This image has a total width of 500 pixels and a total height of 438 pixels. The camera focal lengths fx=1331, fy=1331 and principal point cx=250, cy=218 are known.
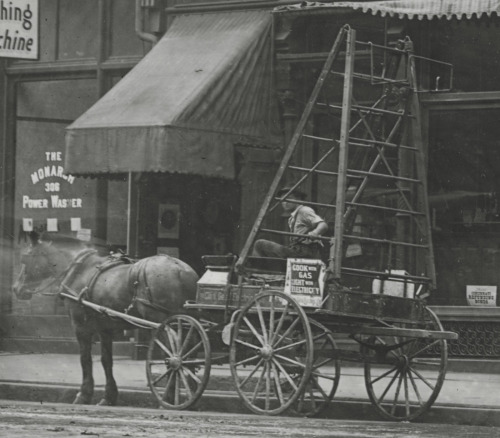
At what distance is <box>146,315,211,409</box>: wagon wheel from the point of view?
12.4m

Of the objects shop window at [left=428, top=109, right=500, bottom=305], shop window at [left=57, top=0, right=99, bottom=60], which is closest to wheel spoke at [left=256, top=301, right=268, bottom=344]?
shop window at [left=428, top=109, right=500, bottom=305]

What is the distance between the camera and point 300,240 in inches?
500

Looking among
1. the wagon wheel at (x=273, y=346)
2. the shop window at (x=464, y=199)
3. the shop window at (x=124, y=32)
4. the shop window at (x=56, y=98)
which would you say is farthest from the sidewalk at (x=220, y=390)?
the shop window at (x=124, y=32)

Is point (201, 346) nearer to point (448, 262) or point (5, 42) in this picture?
point (448, 262)

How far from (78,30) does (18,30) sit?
3.88 ft

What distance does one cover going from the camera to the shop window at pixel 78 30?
18375 millimetres

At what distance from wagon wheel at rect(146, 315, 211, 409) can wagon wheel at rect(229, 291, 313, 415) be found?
41 cm

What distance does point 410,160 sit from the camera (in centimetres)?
1596

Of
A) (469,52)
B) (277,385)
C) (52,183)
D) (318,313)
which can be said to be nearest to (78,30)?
(52,183)

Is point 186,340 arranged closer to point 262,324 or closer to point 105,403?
point 262,324

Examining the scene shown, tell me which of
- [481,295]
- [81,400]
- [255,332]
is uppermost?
[481,295]

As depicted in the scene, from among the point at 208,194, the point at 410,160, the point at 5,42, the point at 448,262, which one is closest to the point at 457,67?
the point at 410,160

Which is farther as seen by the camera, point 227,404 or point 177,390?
point 227,404

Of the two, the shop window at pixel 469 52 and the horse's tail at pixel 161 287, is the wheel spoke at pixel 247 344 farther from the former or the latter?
the shop window at pixel 469 52
